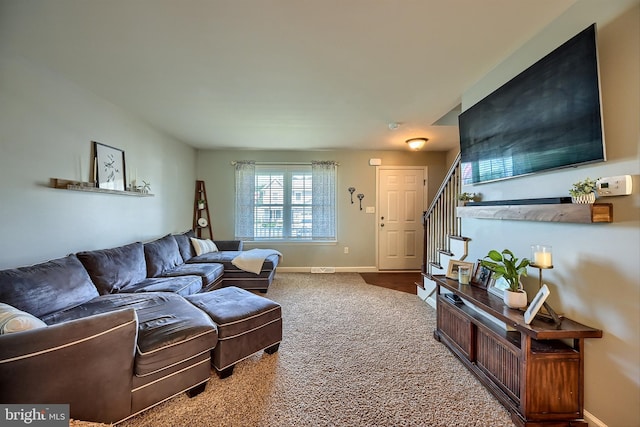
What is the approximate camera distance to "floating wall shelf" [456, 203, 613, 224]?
1.22 metres

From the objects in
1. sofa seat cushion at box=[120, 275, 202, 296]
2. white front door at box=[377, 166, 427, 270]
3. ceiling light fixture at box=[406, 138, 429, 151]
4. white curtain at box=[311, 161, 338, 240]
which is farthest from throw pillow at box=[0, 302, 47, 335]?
white front door at box=[377, 166, 427, 270]

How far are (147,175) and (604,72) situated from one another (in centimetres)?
440

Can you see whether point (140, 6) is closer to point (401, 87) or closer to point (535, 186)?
point (401, 87)

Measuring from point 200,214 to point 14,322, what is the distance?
3.81 m

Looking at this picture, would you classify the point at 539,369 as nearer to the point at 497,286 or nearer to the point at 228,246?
the point at 497,286

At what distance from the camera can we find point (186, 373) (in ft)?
5.14

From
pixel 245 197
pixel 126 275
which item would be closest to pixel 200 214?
pixel 245 197

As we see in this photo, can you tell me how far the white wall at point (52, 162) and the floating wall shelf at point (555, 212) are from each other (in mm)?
3579

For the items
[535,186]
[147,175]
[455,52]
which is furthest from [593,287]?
[147,175]

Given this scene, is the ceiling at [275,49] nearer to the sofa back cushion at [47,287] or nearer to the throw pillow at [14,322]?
the sofa back cushion at [47,287]

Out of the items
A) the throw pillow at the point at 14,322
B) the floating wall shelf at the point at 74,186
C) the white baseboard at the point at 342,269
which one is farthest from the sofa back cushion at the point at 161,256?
the white baseboard at the point at 342,269

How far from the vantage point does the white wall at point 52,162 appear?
1858 millimetres

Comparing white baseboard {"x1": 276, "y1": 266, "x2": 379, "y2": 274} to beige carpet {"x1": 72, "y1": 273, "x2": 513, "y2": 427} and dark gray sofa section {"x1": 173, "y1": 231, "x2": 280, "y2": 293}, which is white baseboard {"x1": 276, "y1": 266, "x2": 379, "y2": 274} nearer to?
dark gray sofa section {"x1": 173, "y1": 231, "x2": 280, "y2": 293}

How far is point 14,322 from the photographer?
123 centimetres
